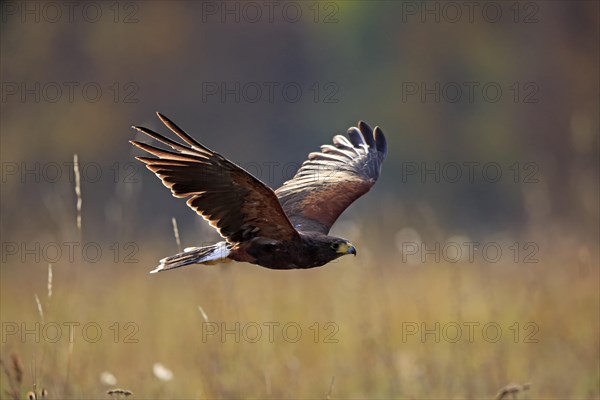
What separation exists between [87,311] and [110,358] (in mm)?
807

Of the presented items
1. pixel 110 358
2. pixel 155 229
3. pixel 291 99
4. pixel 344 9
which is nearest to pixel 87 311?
pixel 110 358

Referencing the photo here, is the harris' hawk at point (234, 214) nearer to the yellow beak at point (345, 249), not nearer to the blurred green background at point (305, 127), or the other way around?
the yellow beak at point (345, 249)

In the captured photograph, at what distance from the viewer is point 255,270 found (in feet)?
38.7

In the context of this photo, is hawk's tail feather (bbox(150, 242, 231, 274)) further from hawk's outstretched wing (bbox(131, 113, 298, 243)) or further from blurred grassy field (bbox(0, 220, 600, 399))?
blurred grassy field (bbox(0, 220, 600, 399))

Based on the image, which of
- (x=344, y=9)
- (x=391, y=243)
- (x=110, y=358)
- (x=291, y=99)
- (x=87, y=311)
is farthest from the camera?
(x=344, y=9)

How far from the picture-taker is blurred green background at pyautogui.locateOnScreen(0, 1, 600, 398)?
428 inches

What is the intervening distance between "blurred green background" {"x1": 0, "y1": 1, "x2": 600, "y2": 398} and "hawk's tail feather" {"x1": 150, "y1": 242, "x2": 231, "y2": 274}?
350 centimetres

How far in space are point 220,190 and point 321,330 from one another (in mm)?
4001

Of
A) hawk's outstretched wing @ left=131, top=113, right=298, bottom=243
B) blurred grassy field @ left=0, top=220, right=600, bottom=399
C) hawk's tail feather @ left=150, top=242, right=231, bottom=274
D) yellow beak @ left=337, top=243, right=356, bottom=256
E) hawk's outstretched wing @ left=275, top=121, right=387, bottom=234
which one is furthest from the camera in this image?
blurred grassy field @ left=0, top=220, right=600, bottom=399

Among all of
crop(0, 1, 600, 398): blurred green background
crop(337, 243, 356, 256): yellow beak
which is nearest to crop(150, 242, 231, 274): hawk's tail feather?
crop(337, 243, 356, 256): yellow beak

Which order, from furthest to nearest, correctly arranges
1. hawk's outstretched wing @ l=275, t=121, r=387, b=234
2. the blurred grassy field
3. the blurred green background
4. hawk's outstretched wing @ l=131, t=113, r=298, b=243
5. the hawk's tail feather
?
the blurred green background → the blurred grassy field → hawk's outstretched wing @ l=275, t=121, r=387, b=234 → the hawk's tail feather → hawk's outstretched wing @ l=131, t=113, r=298, b=243

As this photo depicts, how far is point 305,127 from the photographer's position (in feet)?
62.0

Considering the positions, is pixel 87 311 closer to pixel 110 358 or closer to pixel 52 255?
pixel 110 358

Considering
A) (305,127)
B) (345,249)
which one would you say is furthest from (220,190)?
(305,127)
